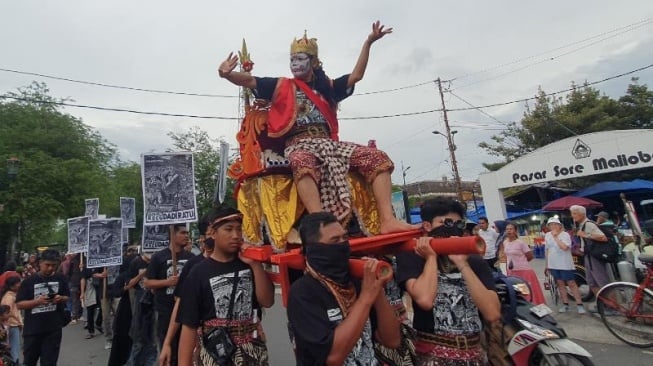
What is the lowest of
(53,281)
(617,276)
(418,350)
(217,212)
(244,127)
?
(617,276)

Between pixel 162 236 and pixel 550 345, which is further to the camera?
pixel 162 236

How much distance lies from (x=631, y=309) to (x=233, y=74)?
5.37 meters

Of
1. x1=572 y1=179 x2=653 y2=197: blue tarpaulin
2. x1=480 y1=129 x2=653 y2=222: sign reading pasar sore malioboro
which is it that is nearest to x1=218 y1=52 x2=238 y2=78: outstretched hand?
x1=480 y1=129 x2=653 y2=222: sign reading pasar sore malioboro

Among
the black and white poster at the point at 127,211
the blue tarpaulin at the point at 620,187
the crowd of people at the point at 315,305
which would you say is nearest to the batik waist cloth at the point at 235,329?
the crowd of people at the point at 315,305

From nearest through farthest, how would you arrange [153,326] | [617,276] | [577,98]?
[153,326] → [617,276] → [577,98]

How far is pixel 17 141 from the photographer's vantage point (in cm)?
1730

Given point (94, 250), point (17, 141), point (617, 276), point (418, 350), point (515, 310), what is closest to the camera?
point (418, 350)

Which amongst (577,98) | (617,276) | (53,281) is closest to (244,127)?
(53,281)

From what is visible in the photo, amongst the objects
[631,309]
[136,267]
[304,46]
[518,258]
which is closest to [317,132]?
[304,46]

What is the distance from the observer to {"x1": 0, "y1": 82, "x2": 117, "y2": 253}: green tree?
15.8 metres

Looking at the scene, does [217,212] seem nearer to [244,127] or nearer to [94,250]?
[244,127]

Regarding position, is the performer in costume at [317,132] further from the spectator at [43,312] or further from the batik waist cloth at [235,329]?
the spectator at [43,312]

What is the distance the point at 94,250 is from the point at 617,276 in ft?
28.1

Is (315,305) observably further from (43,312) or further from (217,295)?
(43,312)
